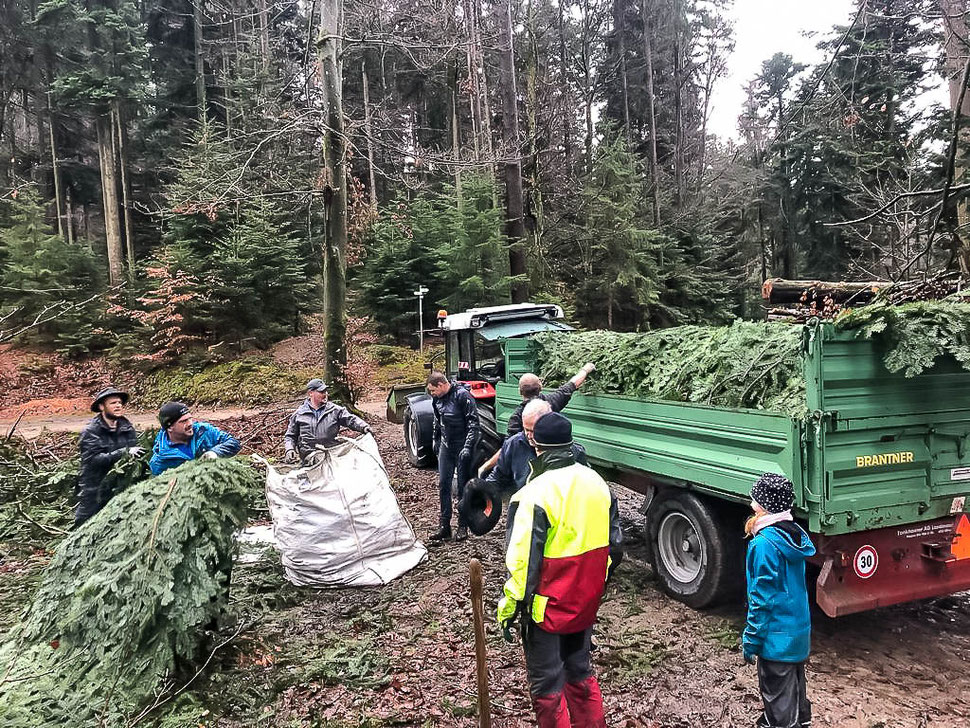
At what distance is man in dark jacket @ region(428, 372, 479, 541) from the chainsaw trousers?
3.37 meters

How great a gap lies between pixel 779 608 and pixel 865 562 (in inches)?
53.6

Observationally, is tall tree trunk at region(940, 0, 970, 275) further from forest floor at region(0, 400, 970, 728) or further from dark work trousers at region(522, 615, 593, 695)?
dark work trousers at region(522, 615, 593, 695)

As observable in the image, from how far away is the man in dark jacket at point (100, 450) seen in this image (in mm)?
5051

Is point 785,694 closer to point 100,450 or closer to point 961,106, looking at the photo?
point 100,450

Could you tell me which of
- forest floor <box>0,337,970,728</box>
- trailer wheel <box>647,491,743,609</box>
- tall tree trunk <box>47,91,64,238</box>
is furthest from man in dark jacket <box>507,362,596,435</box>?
tall tree trunk <box>47,91,64,238</box>

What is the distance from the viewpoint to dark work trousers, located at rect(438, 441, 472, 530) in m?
6.35

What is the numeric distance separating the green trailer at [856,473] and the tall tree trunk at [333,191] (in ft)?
28.6

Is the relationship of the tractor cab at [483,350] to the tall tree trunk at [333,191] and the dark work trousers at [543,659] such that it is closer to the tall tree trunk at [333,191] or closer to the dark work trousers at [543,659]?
the tall tree trunk at [333,191]

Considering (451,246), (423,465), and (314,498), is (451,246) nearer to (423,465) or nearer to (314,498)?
(423,465)

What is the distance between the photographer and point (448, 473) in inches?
253

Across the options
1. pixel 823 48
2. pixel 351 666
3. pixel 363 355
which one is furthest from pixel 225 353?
pixel 823 48

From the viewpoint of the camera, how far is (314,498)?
197 inches

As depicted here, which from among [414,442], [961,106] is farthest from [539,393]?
[961,106]

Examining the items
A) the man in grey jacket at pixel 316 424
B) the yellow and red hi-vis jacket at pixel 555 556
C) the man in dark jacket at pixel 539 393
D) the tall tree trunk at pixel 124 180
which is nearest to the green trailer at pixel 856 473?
the man in dark jacket at pixel 539 393
